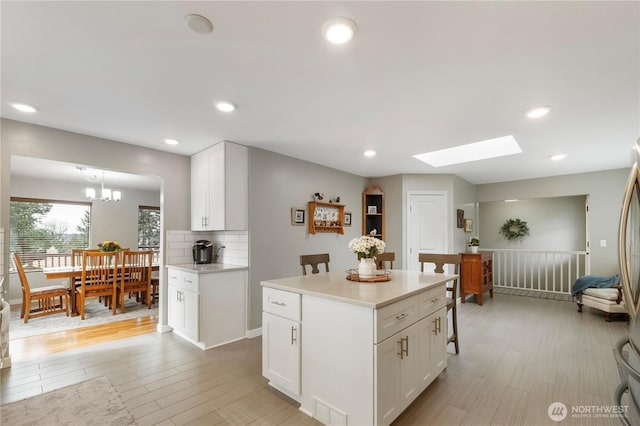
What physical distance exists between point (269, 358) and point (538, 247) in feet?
23.0

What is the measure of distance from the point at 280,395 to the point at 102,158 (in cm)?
325

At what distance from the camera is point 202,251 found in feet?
13.0

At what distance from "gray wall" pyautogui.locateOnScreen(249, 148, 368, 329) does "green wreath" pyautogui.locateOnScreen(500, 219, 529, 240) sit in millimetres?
4665

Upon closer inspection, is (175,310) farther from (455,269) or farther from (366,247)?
(455,269)

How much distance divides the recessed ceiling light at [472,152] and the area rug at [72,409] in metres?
4.24

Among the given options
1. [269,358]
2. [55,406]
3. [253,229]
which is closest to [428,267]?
[253,229]

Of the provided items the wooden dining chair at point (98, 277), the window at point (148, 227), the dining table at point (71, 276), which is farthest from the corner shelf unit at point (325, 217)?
the window at point (148, 227)

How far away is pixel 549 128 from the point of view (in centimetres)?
303

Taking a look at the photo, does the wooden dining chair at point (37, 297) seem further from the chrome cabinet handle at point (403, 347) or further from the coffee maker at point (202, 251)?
the chrome cabinet handle at point (403, 347)

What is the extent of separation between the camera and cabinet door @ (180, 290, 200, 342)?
3.29m

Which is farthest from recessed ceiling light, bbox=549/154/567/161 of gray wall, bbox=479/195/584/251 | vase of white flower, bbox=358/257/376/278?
vase of white flower, bbox=358/257/376/278

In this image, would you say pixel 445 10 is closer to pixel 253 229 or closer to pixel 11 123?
pixel 253 229

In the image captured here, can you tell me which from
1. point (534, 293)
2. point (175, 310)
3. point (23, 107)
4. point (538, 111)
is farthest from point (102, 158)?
point (534, 293)

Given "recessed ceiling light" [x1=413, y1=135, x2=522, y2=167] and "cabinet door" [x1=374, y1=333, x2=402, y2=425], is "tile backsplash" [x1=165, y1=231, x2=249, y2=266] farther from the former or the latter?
"recessed ceiling light" [x1=413, y1=135, x2=522, y2=167]
